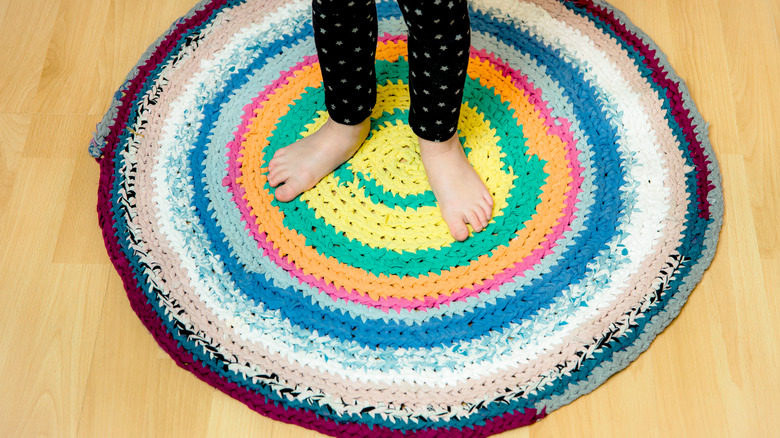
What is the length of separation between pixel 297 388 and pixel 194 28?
0.55 m

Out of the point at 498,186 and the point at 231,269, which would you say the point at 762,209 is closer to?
the point at 498,186

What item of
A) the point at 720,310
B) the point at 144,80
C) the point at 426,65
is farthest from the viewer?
the point at 144,80

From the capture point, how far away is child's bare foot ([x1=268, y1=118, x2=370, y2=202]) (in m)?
0.81

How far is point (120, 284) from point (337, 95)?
36 centimetres

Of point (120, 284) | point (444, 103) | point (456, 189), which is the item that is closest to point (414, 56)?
point (444, 103)

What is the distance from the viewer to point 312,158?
81 cm

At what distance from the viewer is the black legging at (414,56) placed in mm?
607

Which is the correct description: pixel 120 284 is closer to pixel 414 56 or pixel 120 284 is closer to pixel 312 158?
pixel 312 158

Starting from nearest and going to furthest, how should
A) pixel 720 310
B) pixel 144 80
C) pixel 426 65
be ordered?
pixel 426 65 < pixel 720 310 < pixel 144 80

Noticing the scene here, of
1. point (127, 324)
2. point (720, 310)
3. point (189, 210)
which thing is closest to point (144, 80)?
point (189, 210)

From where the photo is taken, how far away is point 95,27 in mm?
955

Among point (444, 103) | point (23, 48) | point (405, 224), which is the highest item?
point (23, 48)

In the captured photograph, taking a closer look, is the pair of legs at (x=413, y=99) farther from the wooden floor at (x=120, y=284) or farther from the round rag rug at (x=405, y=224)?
the wooden floor at (x=120, y=284)

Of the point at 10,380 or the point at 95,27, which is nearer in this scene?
the point at 10,380
